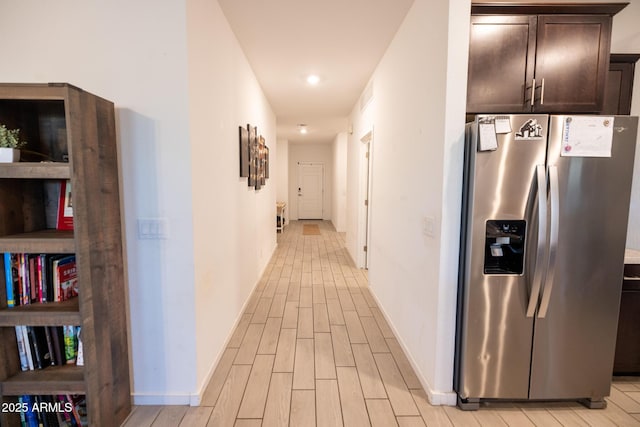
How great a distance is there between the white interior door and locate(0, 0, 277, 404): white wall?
7966mm

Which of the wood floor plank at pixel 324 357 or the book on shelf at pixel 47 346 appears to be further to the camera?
the wood floor plank at pixel 324 357

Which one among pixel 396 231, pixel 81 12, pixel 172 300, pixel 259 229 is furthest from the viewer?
pixel 259 229

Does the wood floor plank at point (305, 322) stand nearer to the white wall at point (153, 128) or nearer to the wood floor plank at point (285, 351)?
the wood floor plank at point (285, 351)

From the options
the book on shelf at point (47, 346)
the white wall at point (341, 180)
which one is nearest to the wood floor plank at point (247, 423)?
the book on shelf at point (47, 346)

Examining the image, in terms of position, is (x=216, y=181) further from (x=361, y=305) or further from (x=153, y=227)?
(x=361, y=305)

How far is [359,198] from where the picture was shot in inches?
185

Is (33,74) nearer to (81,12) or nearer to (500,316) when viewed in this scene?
(81,12)

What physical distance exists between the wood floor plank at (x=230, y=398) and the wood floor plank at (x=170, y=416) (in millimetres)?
185

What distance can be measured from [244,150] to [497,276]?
242 cm

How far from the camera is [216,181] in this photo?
212 cm

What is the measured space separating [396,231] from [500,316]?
1061 millimetres

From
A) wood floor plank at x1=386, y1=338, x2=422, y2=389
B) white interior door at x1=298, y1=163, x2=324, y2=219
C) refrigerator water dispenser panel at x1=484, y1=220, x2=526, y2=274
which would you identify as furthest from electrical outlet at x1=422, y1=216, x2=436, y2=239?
white interior door at x1=298, y1=163, x2=324, y2=219

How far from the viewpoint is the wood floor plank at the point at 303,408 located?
1.64 meters

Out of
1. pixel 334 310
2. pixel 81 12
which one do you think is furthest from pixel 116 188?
pixel 334 310
